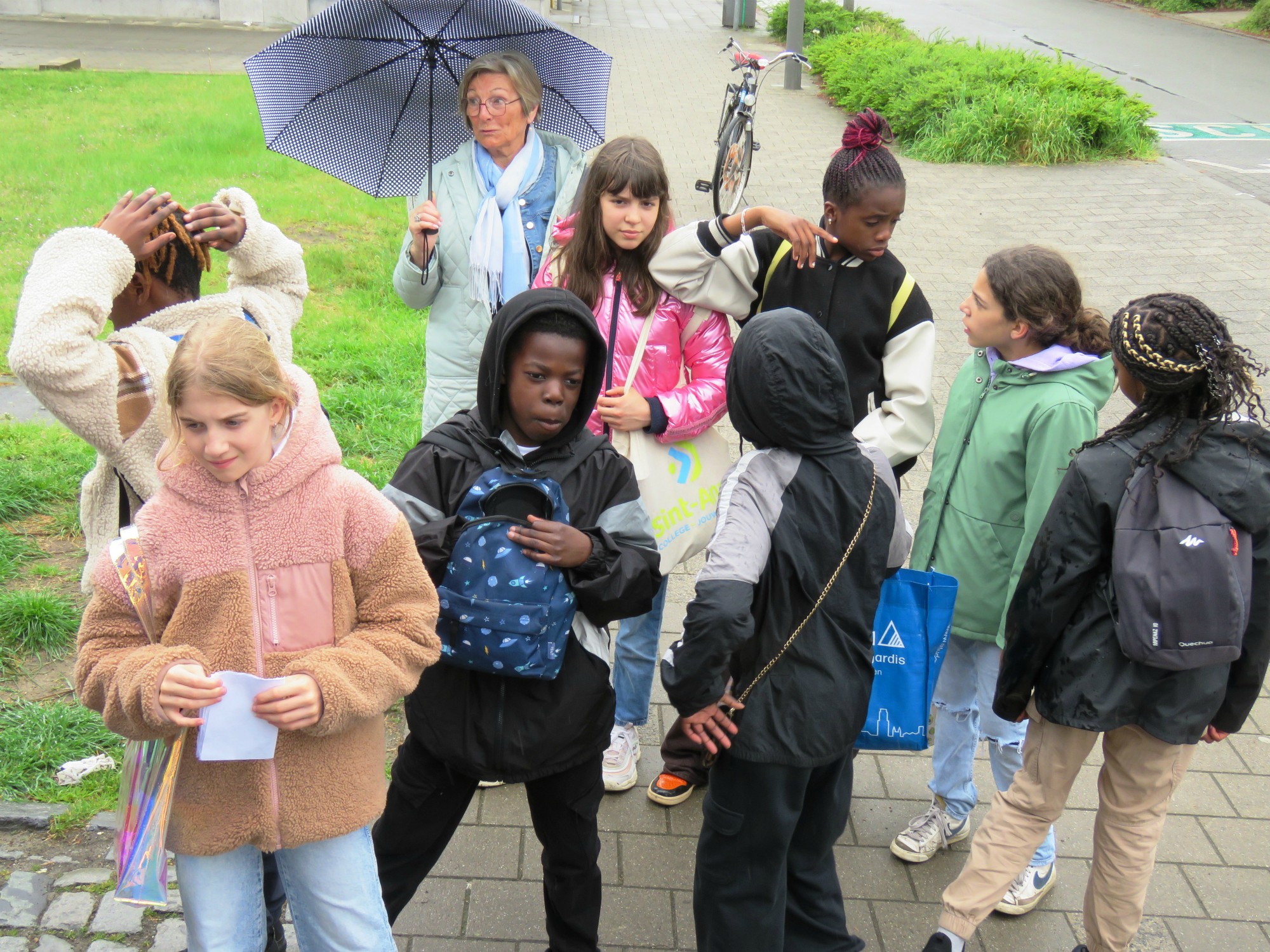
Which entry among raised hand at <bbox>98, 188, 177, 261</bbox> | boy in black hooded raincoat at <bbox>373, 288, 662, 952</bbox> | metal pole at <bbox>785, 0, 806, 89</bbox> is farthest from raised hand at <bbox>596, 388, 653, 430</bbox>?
metal pole at <bbox>785, 0, 806, 89</bbox>

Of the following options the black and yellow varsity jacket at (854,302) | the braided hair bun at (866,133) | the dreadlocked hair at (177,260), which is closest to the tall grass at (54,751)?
the dreadlocked hair at (177,260)

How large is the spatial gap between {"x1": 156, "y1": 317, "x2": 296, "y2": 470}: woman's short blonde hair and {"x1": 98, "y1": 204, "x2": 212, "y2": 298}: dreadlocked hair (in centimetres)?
68

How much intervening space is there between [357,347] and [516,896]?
4665 millimetres

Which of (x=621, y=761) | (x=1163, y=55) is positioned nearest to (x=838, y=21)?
(x=1163, y=55)

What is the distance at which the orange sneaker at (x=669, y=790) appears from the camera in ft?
12.0

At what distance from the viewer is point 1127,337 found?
2.62m

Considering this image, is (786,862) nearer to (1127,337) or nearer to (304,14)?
(1127,337)

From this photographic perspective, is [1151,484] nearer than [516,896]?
Yes

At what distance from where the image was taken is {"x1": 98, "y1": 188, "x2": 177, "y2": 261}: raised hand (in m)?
2.67

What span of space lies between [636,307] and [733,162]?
7.68 meters

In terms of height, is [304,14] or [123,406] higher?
[123,406]

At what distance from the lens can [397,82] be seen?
13.7 ft

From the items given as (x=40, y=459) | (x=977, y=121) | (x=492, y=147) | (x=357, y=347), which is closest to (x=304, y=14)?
(x=977, y=121)

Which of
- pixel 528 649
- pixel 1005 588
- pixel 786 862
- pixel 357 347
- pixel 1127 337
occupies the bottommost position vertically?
pixel 357 347
